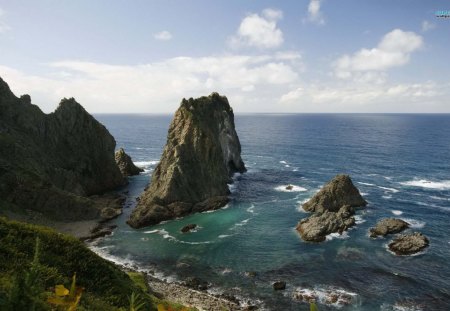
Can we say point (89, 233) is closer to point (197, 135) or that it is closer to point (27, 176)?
point (27, 176)

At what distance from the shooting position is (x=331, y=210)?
78.6m

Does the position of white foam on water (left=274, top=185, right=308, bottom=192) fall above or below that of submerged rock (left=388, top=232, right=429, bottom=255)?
above

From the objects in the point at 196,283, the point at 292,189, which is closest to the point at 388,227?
the point at 292,189

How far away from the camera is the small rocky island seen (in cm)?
6681

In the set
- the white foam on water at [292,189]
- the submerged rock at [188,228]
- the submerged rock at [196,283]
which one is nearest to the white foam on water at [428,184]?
the white foam on water at [292,189]

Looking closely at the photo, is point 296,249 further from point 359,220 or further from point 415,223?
point 415,223

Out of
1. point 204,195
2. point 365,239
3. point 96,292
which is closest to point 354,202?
point 365,239

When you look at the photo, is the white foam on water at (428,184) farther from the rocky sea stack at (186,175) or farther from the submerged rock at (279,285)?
the submerged rock at (279,285)

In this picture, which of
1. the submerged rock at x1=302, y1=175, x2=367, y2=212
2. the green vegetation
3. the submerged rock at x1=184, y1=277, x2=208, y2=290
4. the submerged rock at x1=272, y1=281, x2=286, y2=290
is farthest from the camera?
the submerged rock at x1=302, y1=175, x2=367, y2=212

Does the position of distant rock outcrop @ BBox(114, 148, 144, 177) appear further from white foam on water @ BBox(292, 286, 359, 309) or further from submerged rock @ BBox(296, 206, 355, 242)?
white foam on water @ BBox(292, 286, 359, 309)

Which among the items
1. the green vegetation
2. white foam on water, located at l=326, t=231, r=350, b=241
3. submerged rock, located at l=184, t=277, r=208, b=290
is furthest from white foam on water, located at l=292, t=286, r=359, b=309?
the green vegetation

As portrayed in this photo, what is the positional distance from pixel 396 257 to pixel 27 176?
68791mm

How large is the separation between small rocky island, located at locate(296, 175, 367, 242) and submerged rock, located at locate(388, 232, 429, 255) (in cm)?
981

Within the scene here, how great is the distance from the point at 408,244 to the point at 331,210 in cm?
2002
